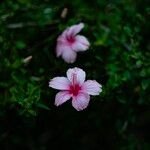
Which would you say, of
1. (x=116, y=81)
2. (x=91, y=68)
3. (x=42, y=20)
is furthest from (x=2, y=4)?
(x=116, y=81)

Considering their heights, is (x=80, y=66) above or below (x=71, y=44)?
below

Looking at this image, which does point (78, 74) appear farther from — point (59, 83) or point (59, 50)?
point (59, 50)

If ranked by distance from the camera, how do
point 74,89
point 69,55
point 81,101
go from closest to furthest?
point 81,101 < point 74,89 < point 69,55

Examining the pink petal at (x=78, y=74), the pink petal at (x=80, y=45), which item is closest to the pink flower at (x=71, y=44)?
the pink petal at (x=80, y=45)

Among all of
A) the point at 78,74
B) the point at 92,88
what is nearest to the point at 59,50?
the point at 78,74

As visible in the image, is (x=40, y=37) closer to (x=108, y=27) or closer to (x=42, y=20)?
(x=42, y=20)

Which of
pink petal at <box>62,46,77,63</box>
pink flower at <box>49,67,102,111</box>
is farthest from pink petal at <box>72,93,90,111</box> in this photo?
pink petal at <box>62,46,77,63</box>

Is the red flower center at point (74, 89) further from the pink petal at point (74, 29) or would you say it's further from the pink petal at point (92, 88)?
the pink petal at point (74, 29)
